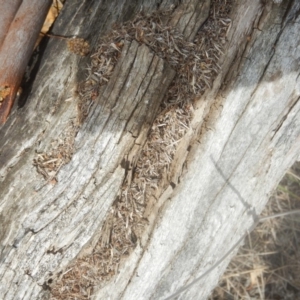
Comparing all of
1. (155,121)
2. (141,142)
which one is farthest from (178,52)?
(141,142)

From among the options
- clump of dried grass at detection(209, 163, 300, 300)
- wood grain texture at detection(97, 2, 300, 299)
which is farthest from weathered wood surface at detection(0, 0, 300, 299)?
clump of dried grass at detection(209, 163, 300, 300)

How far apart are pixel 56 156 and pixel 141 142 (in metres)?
0.38

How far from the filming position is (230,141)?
177 centimetres

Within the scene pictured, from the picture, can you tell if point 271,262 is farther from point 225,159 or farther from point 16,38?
point 16,38

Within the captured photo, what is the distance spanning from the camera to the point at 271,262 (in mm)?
3072

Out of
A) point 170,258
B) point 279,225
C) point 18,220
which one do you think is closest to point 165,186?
point 170,258

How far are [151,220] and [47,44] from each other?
94 cm

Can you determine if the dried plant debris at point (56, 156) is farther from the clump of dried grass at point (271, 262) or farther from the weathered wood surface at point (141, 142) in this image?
the clump of dried grass at point (271, 262)

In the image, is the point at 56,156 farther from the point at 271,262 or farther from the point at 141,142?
the point at 271,262

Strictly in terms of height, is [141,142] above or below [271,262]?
above

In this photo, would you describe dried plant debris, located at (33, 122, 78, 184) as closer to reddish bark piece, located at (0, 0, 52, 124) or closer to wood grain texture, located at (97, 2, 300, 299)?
reddish bark piece, located at (0, 0, 52, 124)

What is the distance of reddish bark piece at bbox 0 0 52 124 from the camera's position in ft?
5.43

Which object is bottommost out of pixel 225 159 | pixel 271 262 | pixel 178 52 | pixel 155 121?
pixel 271 262

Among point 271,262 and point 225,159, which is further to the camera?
point 271,262
